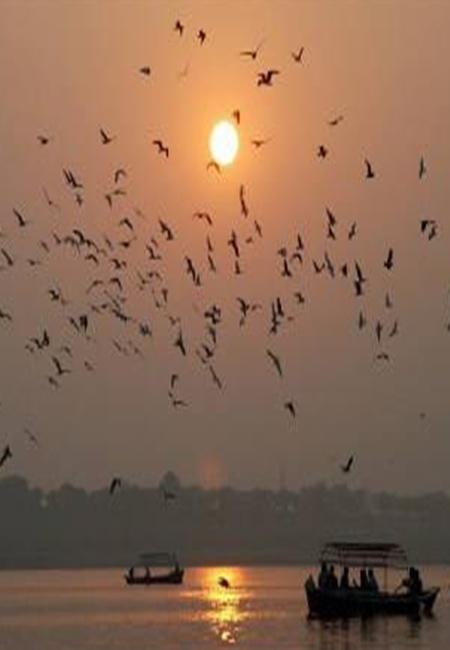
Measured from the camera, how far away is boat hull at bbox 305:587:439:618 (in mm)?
100625

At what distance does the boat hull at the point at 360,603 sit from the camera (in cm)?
10062

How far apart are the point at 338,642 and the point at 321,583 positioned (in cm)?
968

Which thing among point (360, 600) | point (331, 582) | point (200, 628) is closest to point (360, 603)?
point (360, 600)

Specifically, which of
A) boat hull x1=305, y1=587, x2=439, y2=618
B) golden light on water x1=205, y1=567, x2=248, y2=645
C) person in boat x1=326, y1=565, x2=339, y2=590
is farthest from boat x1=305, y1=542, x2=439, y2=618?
golden light on water x1=205, y1=567, x2=248, y2=645

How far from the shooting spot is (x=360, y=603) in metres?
100

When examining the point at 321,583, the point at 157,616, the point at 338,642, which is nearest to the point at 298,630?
the point at 321,583

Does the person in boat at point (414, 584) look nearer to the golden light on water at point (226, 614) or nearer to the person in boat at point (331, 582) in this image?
the person in boat at point (331, 582)

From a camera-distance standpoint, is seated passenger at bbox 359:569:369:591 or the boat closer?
the boat

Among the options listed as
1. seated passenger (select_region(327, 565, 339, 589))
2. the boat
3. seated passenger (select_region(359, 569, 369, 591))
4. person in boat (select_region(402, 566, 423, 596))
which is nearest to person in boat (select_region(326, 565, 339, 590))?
seated passenger (select_region(327, 565, 339, 589))

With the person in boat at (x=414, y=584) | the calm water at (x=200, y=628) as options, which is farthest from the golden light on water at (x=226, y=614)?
the person in boat at (x=414, y=584)

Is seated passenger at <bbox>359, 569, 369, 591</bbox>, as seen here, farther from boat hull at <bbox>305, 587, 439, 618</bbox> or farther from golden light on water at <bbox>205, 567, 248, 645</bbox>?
golden light on water at <bbox>205, 567, 248, 645</bbox>

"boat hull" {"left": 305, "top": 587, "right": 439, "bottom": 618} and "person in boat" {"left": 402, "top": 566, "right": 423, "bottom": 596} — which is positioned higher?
"person in boat" {"left": 402, "top": 566, "right": 423, "bottom": 596}

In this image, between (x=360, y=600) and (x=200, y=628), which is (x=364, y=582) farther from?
(x=200, y=628)

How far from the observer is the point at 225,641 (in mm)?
98062
